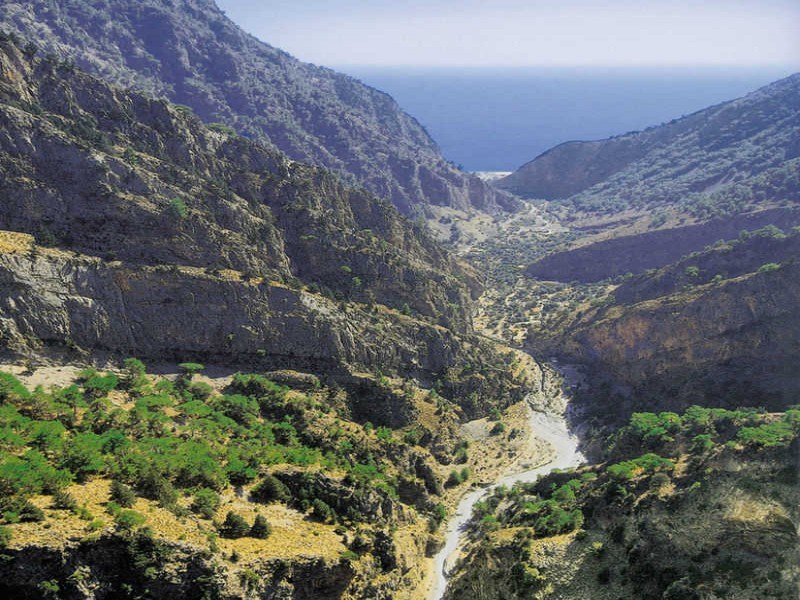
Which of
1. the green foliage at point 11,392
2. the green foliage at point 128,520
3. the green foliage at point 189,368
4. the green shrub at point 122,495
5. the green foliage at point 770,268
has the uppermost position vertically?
the green foliage at point 770,268

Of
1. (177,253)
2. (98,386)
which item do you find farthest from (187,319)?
(98,386)

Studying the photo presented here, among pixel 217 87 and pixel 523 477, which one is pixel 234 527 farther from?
pixel 217 87

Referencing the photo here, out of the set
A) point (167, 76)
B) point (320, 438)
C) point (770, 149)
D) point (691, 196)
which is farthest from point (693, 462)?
point (167, 76)

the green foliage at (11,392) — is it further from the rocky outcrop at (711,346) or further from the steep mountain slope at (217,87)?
the steep mountain slope at (217,87)

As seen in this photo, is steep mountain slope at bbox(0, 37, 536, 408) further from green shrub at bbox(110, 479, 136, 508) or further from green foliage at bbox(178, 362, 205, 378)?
green shrub at bbox(110, 479, 136, 508)

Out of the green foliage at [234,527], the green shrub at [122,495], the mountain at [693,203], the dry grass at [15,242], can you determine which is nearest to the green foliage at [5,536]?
the green shrub at [122,495]

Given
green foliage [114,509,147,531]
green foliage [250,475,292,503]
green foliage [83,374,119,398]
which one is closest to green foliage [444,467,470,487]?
green foliage [250,475,292,503]
